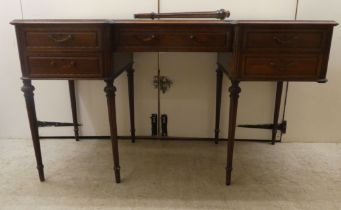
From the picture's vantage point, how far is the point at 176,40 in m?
1.41

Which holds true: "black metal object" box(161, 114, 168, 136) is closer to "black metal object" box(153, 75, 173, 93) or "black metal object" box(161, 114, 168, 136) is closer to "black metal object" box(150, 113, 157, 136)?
"black metal object" box(150, 113, 157, 136)

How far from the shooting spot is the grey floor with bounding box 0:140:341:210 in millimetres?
1462

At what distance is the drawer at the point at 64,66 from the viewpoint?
54.6 inches

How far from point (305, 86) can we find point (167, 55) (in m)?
0.92

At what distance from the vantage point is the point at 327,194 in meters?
1.52

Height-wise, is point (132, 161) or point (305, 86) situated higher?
point (305, 86)

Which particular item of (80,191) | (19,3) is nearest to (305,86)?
(80,191)

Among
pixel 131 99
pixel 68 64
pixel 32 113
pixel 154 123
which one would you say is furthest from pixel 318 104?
pixel 32 113

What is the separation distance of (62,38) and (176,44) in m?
0.51

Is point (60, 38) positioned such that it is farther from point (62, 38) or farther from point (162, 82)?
point (162, 82)

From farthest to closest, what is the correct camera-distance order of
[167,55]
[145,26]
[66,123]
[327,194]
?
1. [66,123]
2. [167,55]
3. [327,194]
4. [145,26]

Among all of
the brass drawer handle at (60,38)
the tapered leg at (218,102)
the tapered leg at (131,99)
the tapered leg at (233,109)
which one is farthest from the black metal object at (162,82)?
the brass drawer handle at (60,38)

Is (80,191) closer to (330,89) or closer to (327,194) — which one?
(327,194)

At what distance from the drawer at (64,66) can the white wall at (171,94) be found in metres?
0.58
